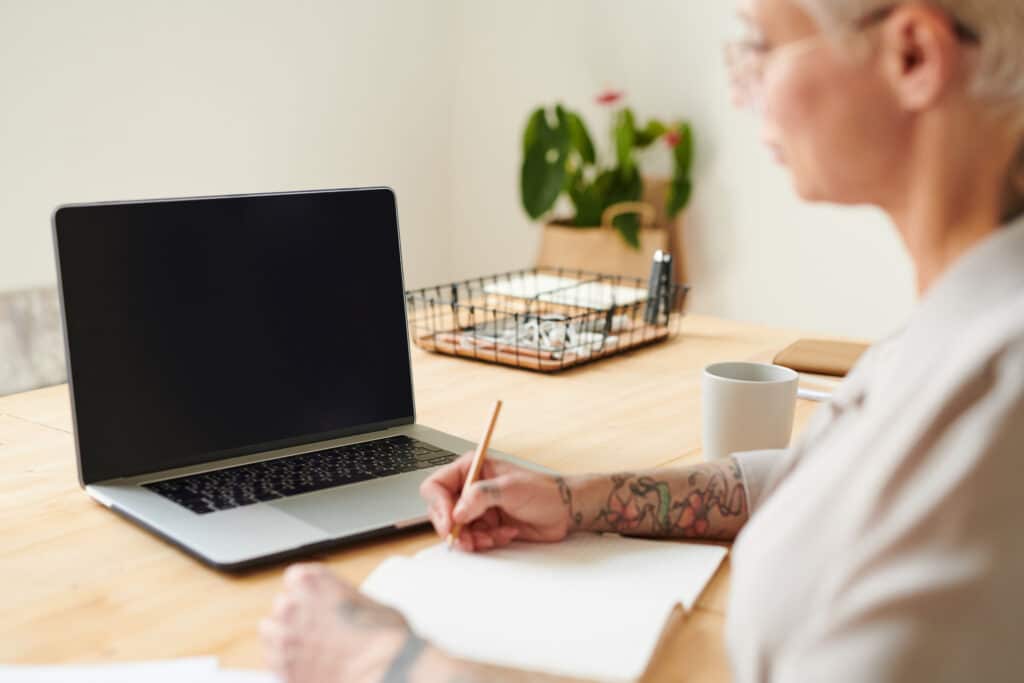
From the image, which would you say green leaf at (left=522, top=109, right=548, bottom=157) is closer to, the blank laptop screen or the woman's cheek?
the blank laptop screen

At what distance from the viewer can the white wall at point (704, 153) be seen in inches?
124

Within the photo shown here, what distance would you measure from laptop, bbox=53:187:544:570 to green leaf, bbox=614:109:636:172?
7.00 ft

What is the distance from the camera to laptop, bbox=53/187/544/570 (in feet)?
3.28

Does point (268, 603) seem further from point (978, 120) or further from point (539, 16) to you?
point (539, 16)

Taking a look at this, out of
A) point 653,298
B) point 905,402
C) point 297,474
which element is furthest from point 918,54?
point 653,298

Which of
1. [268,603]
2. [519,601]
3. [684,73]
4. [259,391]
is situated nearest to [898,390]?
[519,601]

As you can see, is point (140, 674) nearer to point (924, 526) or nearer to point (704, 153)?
point (924, 526)

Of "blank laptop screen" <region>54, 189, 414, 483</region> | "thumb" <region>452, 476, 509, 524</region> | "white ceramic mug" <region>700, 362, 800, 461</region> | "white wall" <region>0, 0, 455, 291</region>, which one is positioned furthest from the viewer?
"white wall" <region>0, 0, 455, 291</region>

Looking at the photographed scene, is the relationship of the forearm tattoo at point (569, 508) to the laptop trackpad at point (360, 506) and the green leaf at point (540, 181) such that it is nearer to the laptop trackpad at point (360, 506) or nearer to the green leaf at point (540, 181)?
the laptop trackpad at point (360, 506)

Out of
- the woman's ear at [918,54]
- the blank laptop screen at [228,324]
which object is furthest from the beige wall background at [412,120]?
the woman's ear at [918,54]

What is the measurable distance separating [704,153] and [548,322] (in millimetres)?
1860

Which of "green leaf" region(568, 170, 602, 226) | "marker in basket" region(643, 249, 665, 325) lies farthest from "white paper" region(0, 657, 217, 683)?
"green leaf" region(568, 170, 602, 226)

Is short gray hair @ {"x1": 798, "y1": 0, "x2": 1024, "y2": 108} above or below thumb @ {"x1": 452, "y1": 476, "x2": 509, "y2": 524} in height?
above

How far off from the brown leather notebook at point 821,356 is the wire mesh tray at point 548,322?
9.3 inches
